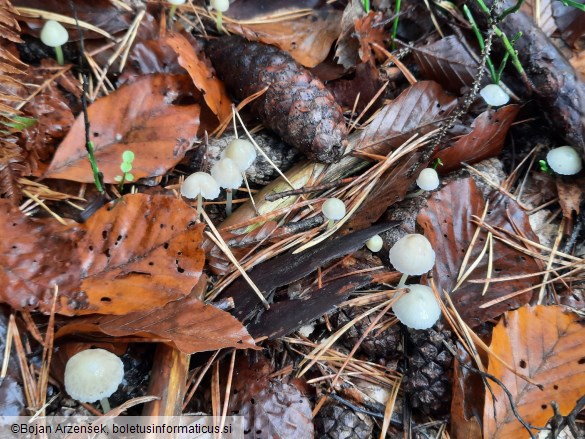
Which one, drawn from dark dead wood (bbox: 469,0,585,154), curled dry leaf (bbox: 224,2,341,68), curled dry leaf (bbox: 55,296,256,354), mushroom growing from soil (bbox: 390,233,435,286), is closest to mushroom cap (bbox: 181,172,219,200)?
curled dry leaf (bbox: 55,296,256,354)

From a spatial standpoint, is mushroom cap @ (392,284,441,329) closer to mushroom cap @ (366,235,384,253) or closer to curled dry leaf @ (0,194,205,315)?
mushroom cap @ (366,235,384,253)

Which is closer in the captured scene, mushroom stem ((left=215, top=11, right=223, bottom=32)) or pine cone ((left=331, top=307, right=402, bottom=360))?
pine cone ((left=331, top=307, right=402, bottom=360))

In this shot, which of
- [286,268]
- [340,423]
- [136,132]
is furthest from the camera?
[136,132]

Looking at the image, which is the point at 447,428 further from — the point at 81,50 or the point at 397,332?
the point at 81,50

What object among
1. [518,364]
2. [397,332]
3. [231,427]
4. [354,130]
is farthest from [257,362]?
[354,130]

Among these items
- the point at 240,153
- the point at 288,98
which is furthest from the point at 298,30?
the point at 240,153

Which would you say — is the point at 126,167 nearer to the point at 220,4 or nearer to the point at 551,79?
the point at 220,4
